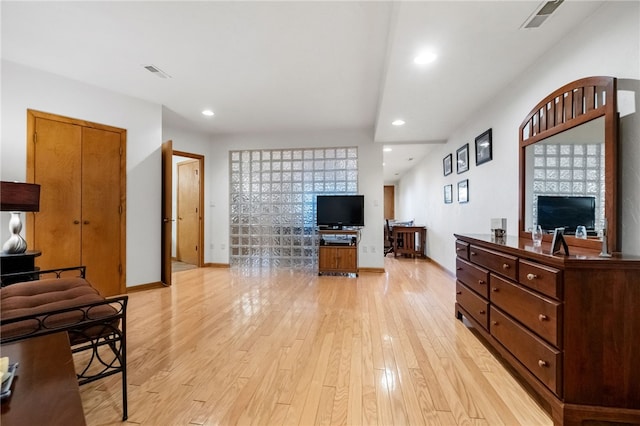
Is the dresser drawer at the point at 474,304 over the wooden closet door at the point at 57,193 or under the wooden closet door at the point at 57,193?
under

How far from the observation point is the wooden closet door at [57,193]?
2.89m

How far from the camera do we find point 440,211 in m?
5.07

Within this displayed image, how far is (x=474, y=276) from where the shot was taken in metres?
2.22

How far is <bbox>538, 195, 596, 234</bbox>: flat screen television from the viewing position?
1677mm

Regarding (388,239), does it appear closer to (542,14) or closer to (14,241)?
(542,14)

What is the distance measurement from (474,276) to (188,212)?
17.7ft

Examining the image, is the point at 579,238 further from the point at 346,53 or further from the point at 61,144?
the point at 61,144

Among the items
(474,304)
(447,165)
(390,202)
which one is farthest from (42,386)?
(390,202)

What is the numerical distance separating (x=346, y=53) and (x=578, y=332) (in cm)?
260

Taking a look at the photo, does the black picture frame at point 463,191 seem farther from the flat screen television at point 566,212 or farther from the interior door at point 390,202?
the interior door at point 390,202

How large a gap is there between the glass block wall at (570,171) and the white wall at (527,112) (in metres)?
0.09

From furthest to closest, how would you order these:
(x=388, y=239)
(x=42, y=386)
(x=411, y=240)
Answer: (x=388, y=239), (x=411, y=240), (x=42, y=386)

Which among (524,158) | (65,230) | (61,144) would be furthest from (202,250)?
(524,158)

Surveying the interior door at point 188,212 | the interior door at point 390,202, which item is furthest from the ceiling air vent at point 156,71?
the interior door at point 390,202
